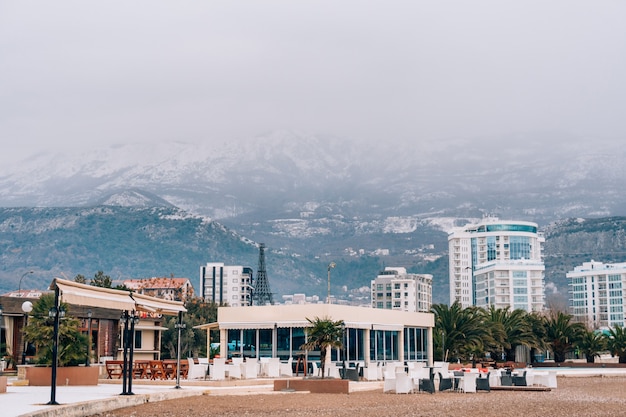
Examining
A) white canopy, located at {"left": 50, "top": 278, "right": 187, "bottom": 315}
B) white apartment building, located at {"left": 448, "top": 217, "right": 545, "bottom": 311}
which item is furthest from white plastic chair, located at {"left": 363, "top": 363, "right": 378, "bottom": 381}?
white apartment building, located at {"left": 448, "top": 217, "right": 545, "bottom": 311}

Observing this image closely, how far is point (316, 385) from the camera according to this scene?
2702 centimetres

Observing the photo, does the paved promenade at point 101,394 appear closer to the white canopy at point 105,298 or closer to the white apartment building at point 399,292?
the white canopy at point 105,298

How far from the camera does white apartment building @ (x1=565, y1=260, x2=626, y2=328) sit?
17350 centimetres

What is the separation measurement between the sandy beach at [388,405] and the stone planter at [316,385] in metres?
0.43

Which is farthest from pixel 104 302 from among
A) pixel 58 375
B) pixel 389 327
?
pixel 389 327

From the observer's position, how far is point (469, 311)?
48.9 meters

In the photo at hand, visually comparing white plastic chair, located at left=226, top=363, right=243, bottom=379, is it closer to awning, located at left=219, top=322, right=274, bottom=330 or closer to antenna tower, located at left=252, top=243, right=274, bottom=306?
awning, located at left=219, top=322, right=274, bottom=330

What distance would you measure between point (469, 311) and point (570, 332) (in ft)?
34.2

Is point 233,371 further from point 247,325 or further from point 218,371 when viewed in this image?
point 247,325

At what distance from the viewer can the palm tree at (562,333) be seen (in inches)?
2185

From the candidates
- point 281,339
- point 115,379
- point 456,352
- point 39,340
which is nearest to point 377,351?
point 281,339

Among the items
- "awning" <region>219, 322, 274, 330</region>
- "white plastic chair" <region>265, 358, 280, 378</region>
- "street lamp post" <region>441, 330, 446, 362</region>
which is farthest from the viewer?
"street lamp post" <region>441, 330, 446, 362</region>

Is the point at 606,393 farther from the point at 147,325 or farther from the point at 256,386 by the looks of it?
the point at 147,325

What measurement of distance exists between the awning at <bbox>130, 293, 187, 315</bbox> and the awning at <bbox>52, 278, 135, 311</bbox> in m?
0.66
